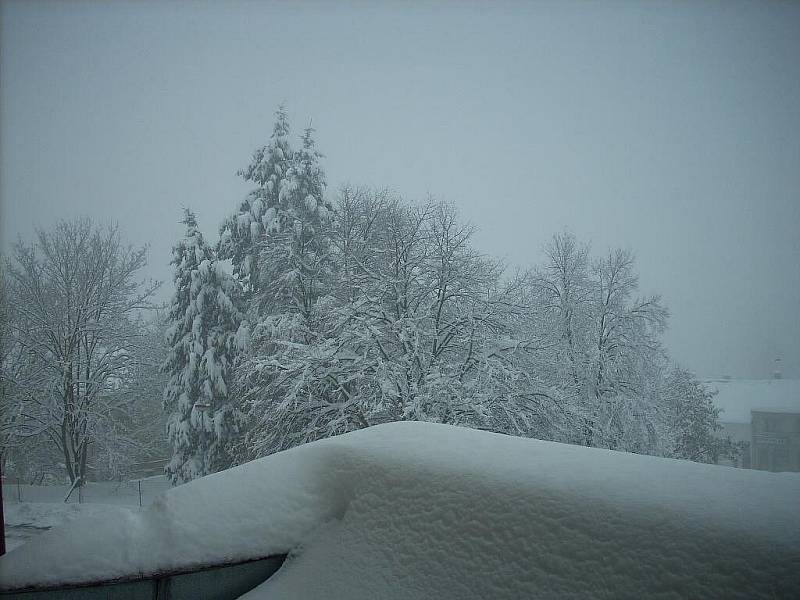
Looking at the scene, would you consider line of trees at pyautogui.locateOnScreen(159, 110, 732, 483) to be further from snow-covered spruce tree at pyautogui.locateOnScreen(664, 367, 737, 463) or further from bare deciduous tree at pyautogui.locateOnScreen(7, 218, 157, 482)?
bare deciduous tree at pyautogui.locateOnScreen(7, 218, 157, 482)

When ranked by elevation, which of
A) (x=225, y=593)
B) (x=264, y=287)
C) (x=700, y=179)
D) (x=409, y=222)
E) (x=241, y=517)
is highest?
(x=700, y=179)

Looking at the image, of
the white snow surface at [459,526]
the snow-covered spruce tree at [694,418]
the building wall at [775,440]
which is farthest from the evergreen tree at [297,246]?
the building wall at [775,440]

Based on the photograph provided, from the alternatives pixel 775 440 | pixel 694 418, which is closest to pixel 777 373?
pixel 775 440

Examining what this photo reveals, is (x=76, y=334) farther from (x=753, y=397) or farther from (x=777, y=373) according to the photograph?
(x=777, y=373)

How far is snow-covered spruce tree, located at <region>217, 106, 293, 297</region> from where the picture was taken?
14.6 meters

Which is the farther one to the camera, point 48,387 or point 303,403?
point 48,387

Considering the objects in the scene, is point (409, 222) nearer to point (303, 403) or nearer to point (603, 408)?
point (303, 403)

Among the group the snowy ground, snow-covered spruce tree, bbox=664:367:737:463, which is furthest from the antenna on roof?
the snowy ground

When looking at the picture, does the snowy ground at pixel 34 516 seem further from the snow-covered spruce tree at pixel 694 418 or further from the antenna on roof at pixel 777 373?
the antenna on roof at pixel 777 373

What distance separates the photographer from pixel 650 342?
14.4 metres

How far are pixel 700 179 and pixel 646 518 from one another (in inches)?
4570

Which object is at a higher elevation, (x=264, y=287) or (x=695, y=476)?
(x=264, y=287)

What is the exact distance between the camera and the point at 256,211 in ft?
48.3

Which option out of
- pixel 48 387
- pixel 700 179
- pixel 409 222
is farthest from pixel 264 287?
pixel 700 179
